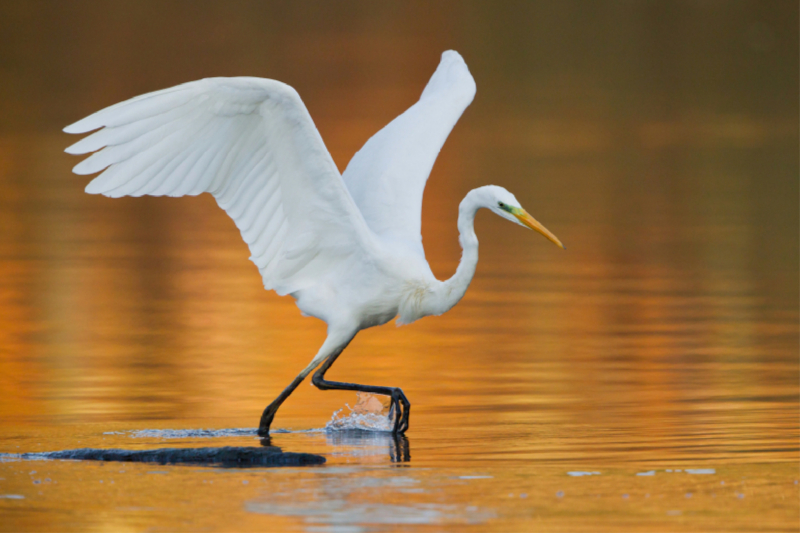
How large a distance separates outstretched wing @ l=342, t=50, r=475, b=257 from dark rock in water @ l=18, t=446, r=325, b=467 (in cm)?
221

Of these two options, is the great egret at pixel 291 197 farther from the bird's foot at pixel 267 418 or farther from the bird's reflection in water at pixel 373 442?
the bird's reflection in water at pixel 373 442

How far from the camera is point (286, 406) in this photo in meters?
10.4

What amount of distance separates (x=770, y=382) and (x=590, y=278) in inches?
189

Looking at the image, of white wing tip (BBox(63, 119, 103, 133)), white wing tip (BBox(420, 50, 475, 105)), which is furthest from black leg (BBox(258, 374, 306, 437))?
white wing tip (BBox(420, 50, 475, 105))

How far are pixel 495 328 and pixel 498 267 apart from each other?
128 inches

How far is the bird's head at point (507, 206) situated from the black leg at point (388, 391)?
1.34 metres

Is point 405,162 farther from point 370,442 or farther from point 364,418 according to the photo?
point 370,442

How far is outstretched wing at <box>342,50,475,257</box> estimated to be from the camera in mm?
10359

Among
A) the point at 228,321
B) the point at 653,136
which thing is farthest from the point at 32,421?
the point at 653,136

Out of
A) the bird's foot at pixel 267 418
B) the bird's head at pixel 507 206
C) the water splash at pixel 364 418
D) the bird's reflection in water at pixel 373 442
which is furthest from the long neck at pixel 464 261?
the bird's foot at pixel 267 418

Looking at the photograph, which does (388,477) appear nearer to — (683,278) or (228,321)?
(228,321)

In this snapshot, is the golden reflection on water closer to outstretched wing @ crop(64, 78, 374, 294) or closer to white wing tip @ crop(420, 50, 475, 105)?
outstretched wing @ crop(64, 78, 374, 294)

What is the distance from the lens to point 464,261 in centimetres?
979

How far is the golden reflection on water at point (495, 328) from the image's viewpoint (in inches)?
307
